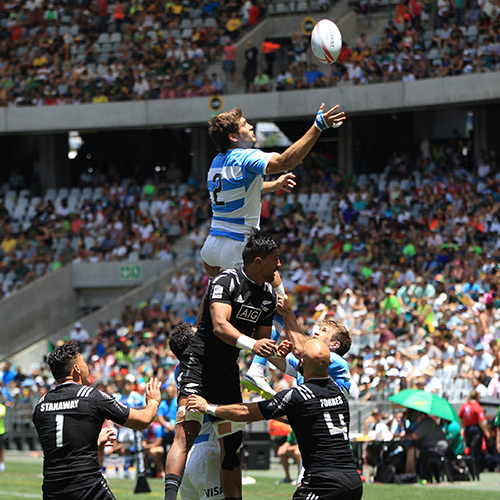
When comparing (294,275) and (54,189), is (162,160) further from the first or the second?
(294,275)

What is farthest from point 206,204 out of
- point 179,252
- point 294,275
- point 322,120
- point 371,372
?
point 322,120

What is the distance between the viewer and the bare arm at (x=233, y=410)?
24.2ft

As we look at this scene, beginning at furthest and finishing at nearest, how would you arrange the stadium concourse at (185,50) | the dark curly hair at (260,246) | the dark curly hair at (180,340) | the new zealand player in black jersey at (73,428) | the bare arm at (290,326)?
the stadium concourse at (185,50) < the dark curly hair at (180,340) < the bare arm at (290,326) < the dark curly hair at (260,246) < the new zealand player in black jersey at (73,428)

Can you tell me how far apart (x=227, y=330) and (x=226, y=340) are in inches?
2.9

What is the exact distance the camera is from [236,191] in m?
8.70

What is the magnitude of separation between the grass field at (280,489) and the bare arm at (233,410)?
20.9 ft

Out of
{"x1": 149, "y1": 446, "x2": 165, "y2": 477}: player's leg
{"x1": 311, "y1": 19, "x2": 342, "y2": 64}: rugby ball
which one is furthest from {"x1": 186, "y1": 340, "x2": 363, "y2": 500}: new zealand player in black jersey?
{"x1": 149, "y1": 446, "x2": 165, "y2": 477}: player's leg

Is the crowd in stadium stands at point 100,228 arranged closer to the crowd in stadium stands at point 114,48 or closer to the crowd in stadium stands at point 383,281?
the crowd in stadium stands at point 383,281

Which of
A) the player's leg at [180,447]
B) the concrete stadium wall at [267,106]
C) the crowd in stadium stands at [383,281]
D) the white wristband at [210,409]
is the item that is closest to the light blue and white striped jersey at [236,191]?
the player's leg at [180,447]

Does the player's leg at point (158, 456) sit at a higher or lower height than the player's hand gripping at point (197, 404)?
lower

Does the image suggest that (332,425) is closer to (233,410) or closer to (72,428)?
(233,410)

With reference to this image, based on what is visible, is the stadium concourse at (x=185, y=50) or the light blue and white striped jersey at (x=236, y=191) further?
the stadium concourse at (x=185, y=50)

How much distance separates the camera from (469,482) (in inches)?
600

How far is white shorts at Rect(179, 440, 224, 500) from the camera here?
334 inches
